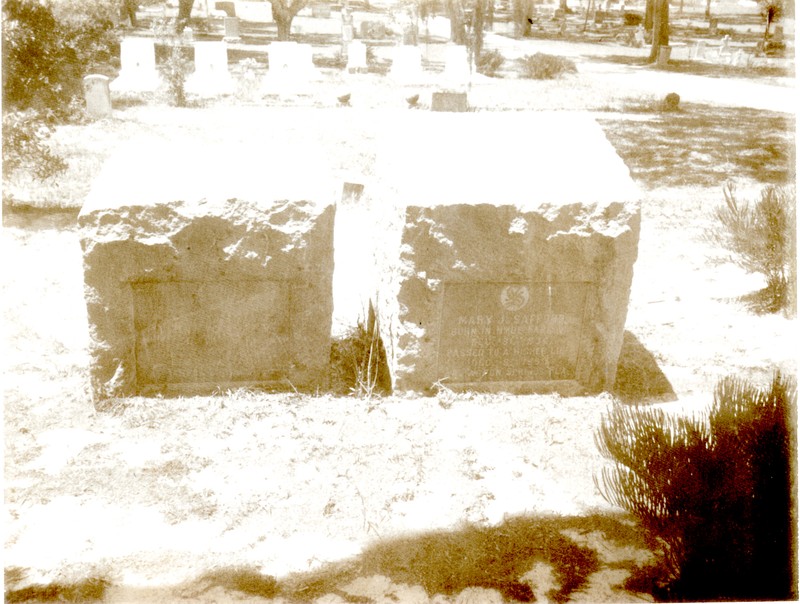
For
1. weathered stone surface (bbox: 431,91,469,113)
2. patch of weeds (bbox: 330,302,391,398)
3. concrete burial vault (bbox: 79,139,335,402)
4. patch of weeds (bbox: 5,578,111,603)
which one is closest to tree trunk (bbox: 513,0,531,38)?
weathered stone surface (bbox: 431,91,469,113)

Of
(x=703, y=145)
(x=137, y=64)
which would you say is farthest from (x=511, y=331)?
(x=137, y=64)

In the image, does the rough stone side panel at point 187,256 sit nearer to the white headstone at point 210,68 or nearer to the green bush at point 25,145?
the green bush at point 25,145

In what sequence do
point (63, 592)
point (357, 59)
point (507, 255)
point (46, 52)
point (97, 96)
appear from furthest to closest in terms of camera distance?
point (357, 59)
point (97, 96)
point (46, 52)
point (507, 255)
point (63, 592)

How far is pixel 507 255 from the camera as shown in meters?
4.27

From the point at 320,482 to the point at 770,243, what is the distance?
390 centimetres

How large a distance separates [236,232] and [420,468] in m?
1.52

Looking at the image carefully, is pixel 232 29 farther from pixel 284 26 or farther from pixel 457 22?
pixel 457 22

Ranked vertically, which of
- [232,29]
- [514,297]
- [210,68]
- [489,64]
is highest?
[232,29]

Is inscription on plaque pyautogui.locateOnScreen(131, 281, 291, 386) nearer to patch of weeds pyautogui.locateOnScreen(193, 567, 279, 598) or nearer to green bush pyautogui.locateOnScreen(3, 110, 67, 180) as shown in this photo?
patch of weeds pyautogui.locateOnScreen(193, 567, 279, 598)

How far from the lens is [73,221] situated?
7.95 metres

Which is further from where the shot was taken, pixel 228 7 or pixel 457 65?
pixel 228 7

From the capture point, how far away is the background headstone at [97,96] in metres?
12.8

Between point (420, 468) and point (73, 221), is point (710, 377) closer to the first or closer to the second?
point (420, 468)

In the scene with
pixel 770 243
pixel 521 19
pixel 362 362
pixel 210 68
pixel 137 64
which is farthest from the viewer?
pixel 521 19
